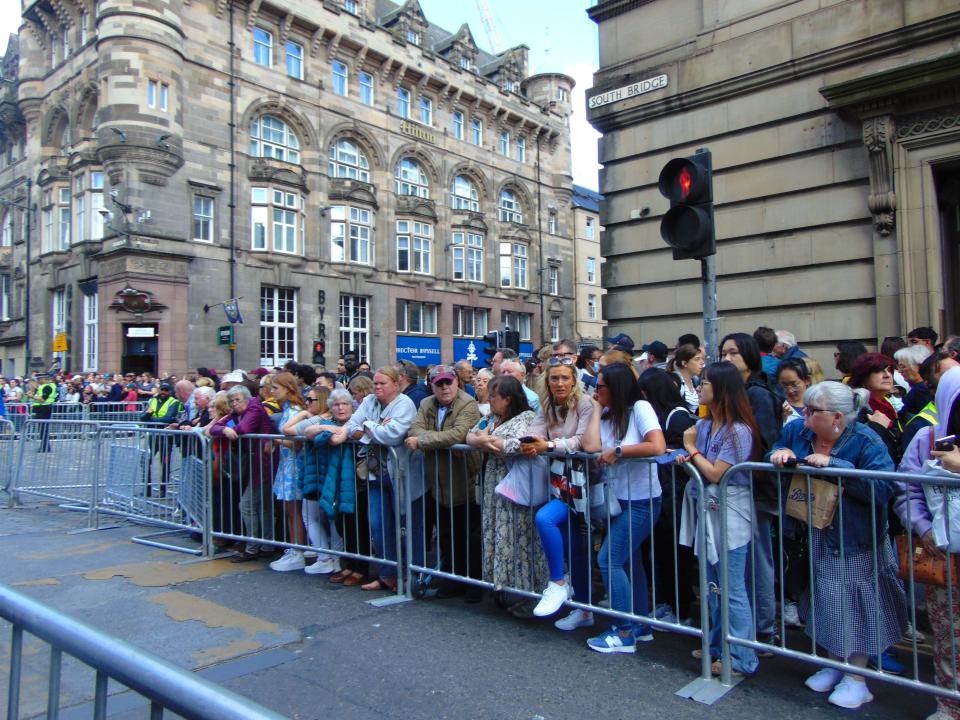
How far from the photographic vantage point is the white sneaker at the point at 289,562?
6773 millimetres

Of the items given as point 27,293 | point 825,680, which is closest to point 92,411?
point 27,293

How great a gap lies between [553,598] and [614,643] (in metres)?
0.48

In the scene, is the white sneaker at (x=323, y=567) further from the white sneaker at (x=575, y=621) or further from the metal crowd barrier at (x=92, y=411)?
the metal crowd barrier at (x=92, y=411)

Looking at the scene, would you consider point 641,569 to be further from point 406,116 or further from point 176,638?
point 406,116

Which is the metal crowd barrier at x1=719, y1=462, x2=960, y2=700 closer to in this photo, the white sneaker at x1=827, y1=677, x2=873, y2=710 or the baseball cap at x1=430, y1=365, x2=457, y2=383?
the white sneaker at x1=827, y1=677, x2=873, y2=710

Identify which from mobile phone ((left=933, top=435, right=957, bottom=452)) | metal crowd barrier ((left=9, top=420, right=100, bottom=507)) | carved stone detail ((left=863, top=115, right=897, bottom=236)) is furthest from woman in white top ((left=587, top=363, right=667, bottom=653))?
metal crowd barrier ((left=9, top=420, right=100, bottom=507))

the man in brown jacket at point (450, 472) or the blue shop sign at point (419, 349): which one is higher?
the blue shop sign at point (419, 349)

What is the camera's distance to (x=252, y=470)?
7.17 meters

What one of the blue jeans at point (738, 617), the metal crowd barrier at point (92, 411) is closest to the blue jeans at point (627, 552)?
the blue jeans at point (738, 617)

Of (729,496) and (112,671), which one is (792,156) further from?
(112,671)

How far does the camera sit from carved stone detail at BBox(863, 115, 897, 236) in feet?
29.6

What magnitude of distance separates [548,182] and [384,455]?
42589mm

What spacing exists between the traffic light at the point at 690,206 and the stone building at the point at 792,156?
4.77m

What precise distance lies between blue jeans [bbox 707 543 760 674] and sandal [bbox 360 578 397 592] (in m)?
2.80
